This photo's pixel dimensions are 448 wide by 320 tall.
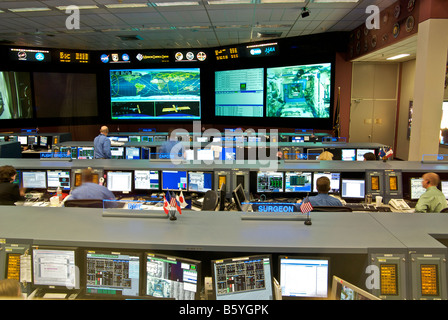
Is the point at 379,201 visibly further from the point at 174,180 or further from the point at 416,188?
the point at 174,180

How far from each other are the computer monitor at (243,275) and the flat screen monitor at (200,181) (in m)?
2.81

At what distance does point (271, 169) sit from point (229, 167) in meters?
0.57

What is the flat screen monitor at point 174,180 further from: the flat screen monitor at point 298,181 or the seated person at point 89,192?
the flat screen monitor at point 298,181

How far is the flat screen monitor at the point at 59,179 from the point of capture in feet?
16.7

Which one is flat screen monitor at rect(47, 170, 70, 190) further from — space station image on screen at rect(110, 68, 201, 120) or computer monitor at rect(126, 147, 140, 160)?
space station image on screen at rect(110, 68, 201, 120)

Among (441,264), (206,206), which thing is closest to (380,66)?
(206,206)

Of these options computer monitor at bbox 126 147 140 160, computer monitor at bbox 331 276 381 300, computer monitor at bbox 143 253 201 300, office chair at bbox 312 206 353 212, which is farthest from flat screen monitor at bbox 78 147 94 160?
computer monitor at bbox 331 276 381 300

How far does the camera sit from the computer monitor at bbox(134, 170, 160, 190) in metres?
5.03

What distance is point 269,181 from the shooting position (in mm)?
4977

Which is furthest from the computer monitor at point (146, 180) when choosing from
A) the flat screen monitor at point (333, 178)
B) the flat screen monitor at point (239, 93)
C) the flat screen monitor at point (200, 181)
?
the flat screen monitor at point (239, 93)

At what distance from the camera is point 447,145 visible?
8.10 m

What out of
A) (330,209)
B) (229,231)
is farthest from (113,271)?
(330,209)

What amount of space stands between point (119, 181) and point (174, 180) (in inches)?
31.6

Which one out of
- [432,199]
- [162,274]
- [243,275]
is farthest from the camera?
[432,199]
